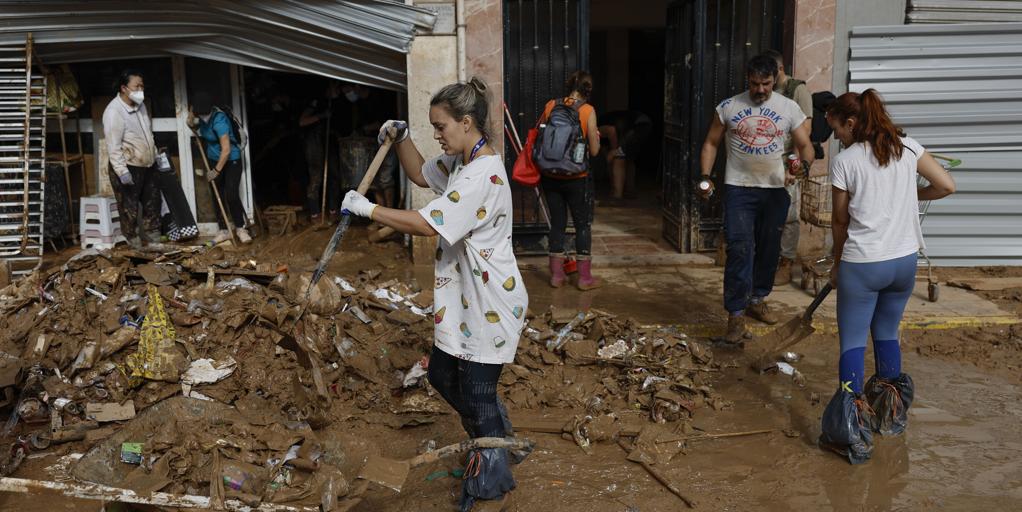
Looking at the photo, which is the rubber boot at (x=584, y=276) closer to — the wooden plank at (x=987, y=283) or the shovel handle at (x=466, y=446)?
the wooden plank at (x=987, y=283)

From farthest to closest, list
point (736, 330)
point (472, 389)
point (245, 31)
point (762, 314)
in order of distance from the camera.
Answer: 1. point (245, 31)
2. point (762, 314)
3. point (736, 330)
4. point (472, 389)

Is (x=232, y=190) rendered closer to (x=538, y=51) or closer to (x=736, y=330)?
(x=538, y=51)

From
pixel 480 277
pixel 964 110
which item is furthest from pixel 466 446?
pixel 964 110

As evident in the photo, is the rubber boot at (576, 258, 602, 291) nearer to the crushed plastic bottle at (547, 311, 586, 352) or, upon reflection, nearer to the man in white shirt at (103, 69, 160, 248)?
the crushed plastic bottle at (547, 311, 586, 352)

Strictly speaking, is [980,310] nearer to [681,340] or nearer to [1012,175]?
[1012,175]

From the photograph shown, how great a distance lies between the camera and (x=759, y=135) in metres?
6.69

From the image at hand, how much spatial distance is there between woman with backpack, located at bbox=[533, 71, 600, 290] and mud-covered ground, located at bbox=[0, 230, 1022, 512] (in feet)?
6.30

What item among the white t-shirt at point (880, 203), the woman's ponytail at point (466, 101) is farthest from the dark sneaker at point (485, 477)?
the white t-shirt at point (880, 203)

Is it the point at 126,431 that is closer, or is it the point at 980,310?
the point at 126,431

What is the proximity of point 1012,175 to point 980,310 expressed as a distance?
2.15 metres

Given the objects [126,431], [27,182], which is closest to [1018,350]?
[126,431]

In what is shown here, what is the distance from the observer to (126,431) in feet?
17.4

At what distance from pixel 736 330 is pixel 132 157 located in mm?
6119

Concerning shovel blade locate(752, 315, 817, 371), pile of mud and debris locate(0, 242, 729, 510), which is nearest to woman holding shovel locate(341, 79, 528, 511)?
pile of mud and debris locate(0, 242, 729, 510)
